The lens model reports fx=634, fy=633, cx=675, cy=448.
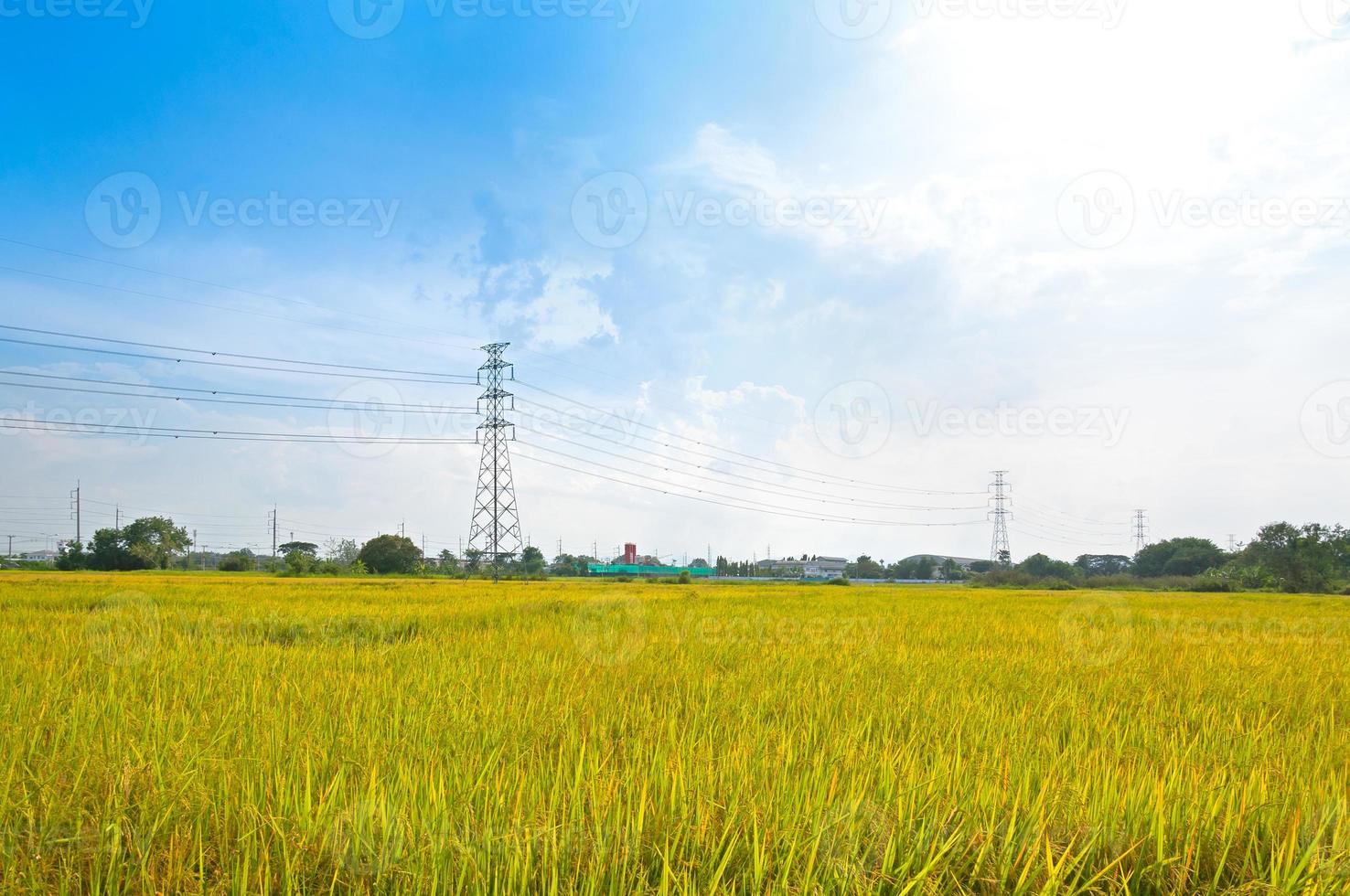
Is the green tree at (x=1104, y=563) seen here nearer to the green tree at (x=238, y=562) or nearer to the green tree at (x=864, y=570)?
the green tree at (x=864, y=570)

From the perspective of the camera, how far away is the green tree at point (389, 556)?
4753cm

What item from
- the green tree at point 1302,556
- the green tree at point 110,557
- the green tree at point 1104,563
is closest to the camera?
the green tree at point 1302,556

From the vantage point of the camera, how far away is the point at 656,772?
2211 millimetres

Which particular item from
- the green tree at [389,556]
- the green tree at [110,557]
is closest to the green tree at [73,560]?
the green tree at [110,557]

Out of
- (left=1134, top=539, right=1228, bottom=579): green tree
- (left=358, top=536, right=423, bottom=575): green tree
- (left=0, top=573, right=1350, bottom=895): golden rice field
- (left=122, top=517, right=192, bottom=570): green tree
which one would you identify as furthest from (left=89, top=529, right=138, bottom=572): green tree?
(left=1134, top=539, right=1228, bottom=579): green tree

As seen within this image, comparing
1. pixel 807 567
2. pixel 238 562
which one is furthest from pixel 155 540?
pixel 807 567

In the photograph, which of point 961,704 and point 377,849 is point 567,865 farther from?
point 961,704

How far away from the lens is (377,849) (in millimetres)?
1631

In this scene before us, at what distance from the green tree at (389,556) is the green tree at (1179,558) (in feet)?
232

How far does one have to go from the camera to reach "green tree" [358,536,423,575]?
47.5 metres

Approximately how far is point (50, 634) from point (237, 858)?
6.28m

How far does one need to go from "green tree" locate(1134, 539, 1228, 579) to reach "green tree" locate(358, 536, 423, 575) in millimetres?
70671

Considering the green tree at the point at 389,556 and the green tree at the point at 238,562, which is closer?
the green tree at the point at 389,556

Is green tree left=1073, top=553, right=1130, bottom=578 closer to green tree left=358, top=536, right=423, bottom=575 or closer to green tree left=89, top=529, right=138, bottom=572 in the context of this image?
green tree left=358, top=536, right=423, bottom=575
